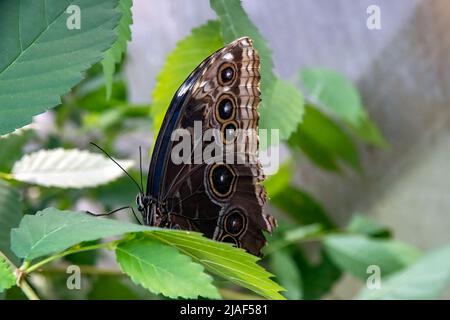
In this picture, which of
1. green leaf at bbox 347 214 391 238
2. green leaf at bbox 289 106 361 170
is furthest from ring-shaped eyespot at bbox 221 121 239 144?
green leaf at bbox 347 214 391 238

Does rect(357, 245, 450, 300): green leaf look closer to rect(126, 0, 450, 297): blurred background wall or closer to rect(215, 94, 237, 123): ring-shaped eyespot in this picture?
rect(215, 94, 237, 123): ring-shaped eyespot

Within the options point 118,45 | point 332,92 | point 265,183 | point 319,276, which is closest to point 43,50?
point 118,45

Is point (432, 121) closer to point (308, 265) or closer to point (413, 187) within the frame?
point (413, 187)

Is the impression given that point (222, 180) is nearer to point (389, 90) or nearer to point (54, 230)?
point (54, 230)

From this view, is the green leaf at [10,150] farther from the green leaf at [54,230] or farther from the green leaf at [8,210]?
the green leaf at [54,230]
